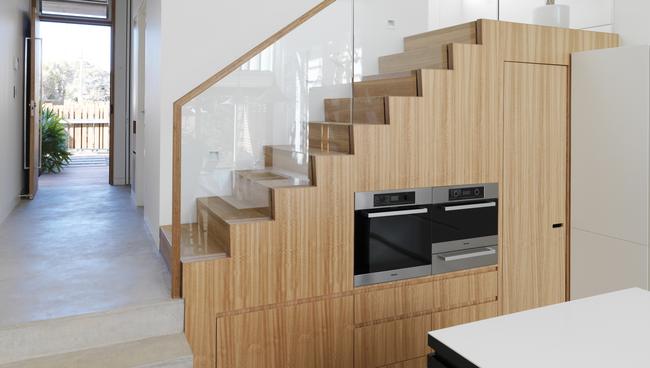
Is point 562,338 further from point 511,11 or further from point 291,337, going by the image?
point 511,11

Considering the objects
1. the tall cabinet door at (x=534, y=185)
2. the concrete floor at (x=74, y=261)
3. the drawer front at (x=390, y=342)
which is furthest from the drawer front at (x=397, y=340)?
the concrete floor at (x=74, y=261)

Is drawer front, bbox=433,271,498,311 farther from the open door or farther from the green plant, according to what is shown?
the green plant

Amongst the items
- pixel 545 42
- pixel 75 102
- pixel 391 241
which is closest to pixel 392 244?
pixel 391 241

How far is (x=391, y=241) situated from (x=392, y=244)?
21mm

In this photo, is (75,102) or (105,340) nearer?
(105,340)

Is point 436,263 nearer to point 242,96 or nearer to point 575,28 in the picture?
point 242,96

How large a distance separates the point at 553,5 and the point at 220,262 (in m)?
2.95

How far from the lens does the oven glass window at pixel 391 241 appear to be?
10.1 feet

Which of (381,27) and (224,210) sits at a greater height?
(381,27)

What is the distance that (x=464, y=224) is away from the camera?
3404 mm

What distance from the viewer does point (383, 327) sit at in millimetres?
3178

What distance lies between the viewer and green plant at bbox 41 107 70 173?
29.0 feet

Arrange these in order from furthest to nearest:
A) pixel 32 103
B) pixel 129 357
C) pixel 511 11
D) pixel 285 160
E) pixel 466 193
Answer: pixel 32 103, pixel 511 11, pixel 466 193, pixel 285 160, pixel 129 357

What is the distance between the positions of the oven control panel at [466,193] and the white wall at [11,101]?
3.93 m
